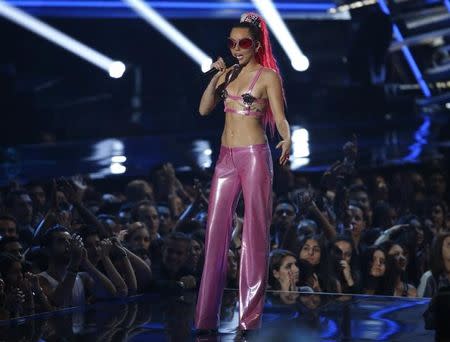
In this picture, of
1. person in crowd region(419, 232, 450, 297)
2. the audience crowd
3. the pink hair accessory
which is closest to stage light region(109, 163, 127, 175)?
the audience crowd

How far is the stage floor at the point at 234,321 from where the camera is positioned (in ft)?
16.3

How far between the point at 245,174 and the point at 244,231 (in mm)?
277

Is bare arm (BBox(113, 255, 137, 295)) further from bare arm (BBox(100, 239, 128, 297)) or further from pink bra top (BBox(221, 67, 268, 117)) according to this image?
pink bra top (BBox(221, 67, 268, 117))

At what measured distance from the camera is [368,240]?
297 inches

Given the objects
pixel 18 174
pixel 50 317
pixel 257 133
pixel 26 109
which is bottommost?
pixel 50 317

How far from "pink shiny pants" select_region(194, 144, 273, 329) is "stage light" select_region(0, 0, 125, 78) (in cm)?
982

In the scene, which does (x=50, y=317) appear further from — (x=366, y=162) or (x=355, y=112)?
(x=355, y=112)

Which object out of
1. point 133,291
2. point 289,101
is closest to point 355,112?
point 289,101

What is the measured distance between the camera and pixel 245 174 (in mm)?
5055

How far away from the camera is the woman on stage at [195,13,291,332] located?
5023mm

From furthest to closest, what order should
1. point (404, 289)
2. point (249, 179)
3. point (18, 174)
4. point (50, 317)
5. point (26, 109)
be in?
point (26, 109), point (18, 174), point (404, 289), point (50, 317), point (249, 179)

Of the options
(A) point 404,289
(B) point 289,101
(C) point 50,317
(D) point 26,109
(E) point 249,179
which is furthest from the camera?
(B) point 289,101

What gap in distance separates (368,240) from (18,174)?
3.39m

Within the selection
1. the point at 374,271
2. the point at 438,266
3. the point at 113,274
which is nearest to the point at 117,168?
the point at 374,271
